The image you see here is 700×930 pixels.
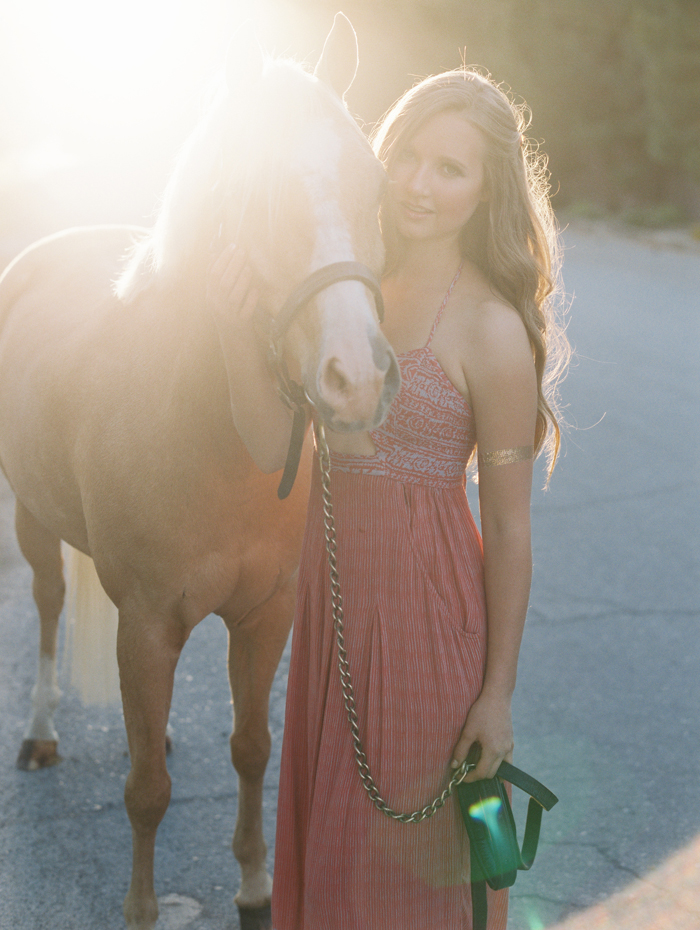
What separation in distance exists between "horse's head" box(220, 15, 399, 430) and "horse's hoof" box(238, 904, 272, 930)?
1.57 m

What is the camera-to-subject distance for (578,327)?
29.7 feet

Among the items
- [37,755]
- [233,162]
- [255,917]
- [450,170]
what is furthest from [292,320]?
[37,755]

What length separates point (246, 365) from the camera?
1.48 m

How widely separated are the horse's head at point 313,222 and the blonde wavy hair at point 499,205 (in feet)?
0.52

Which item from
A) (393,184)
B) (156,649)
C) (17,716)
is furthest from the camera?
(17,716)

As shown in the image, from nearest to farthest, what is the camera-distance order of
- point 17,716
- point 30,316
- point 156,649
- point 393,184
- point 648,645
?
point 393,184, point 156,649, point 30,316, point 17,716, point 648,645

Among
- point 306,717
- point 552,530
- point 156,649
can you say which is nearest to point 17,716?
point 156,649

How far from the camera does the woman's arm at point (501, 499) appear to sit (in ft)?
4.80

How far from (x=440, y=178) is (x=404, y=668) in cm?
90

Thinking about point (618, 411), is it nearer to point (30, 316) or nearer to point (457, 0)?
point (30, 316)

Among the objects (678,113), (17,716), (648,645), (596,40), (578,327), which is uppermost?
(596,40)

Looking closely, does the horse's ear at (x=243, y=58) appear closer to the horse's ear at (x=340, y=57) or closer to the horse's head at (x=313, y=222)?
the horse's head at (x=313, y=222)

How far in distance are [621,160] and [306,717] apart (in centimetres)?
2105

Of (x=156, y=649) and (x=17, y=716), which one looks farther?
(x=17, y=716)
